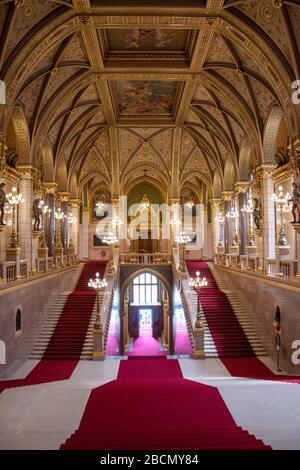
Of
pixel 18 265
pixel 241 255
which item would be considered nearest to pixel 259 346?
pixel 241 255

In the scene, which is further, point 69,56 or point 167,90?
point 167,90

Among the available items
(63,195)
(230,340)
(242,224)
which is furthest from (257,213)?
(63,195)

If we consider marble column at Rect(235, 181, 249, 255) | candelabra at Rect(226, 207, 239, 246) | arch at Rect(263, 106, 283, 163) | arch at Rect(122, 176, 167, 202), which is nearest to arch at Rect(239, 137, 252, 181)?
marble column at Rect(235, 181, 249, 255)

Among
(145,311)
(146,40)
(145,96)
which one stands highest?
(146,40)

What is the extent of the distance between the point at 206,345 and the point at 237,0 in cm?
1229

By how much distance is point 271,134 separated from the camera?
16078 millimetres

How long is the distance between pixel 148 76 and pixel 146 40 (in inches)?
71.1

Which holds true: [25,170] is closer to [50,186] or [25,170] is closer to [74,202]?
[50,186]

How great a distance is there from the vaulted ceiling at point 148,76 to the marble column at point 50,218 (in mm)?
638

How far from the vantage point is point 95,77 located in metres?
16.4

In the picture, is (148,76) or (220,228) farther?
(220,228)

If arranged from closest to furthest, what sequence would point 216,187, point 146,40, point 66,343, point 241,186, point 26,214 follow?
point 146,40
point 66,343
point 26,214
point 241,186
point 216,187

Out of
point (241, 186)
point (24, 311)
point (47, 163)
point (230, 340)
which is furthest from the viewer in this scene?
point (241, 186)

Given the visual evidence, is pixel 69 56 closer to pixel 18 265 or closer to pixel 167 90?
pixel 167 90
